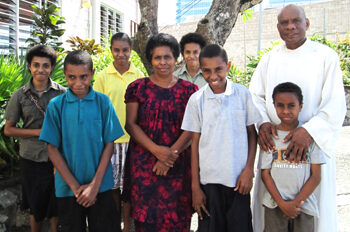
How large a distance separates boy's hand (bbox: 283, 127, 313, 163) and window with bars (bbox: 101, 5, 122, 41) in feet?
24.1

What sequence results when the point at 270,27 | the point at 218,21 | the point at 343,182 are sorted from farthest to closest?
the point at 270,27
the point at 343,182
the point at 218,21

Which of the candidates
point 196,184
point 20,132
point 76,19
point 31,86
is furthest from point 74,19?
point 196,184

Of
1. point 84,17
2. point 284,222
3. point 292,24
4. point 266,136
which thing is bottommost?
point 284,222

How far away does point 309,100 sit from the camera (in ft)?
8.82

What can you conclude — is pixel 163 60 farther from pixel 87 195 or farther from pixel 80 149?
pixel 87 195

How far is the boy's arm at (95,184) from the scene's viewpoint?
2389 millimetres

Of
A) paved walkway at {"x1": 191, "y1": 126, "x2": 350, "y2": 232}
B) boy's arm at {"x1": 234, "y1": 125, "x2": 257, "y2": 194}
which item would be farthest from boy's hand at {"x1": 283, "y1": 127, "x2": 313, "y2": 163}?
paved walkway at {"x1": 191, "y1": 126, "x2": 350, "y2": 232}

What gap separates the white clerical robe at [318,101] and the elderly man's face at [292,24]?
0.37 feet

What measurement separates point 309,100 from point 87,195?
1818 millimetres

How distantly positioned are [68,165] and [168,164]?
73cm

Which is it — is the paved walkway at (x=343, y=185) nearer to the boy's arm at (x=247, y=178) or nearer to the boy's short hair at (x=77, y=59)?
the boy's arm at (x=247, y=178)

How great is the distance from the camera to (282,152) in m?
2.46

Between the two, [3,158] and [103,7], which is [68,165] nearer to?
[3,158]

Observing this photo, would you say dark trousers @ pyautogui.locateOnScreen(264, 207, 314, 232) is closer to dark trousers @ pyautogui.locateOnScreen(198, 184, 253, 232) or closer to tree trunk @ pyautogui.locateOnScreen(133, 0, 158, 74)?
dark trousers @ pyautogui.locateOnScreen(198, 184, 253, 232)
